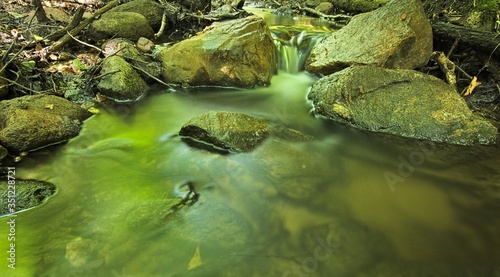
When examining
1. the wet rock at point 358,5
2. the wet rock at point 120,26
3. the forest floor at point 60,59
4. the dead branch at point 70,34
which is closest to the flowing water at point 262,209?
the forest floor at point 60,59

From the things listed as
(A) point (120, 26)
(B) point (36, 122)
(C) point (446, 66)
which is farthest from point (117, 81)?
(C) point (446, 66)

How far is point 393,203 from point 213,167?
232 centimetres

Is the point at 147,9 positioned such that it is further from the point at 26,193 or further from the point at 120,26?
the point at 26,193

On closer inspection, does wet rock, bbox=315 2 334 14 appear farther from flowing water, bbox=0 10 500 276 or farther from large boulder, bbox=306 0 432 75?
flowing water, bbox=0 10 500 276

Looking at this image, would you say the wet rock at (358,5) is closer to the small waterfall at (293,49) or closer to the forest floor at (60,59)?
the forest floor at (60,59)

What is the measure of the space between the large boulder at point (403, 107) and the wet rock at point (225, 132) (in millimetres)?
1414

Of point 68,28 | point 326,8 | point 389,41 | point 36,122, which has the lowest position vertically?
point 326,8

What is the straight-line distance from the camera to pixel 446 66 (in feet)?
20.6

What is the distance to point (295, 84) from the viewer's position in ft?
23.4

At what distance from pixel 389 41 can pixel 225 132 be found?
421cm

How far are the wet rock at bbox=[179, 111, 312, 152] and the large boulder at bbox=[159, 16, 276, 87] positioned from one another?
2284 millimetres

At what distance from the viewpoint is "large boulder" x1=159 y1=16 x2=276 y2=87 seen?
6.50 metres

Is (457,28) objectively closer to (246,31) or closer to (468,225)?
(246,31)

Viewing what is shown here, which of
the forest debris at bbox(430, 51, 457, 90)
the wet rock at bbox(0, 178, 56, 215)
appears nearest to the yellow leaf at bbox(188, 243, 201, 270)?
the wet rock at bbox(0, 178, 56, 215)
